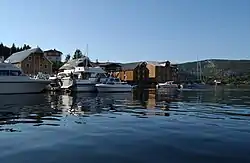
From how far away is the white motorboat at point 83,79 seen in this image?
46.9 m

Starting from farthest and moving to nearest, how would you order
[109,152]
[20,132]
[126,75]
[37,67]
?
[126,75], [37,67], [20,132], [109,152]

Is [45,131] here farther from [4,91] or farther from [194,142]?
[4,91]

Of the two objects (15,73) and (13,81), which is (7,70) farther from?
(13,81)

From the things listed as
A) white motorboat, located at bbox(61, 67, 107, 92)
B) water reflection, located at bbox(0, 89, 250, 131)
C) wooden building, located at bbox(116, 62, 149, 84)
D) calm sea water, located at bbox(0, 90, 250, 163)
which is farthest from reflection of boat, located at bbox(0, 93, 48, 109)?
wooden building, located at bbox(116, 62, 149, 84)

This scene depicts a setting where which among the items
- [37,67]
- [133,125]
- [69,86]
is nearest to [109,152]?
[133,125]

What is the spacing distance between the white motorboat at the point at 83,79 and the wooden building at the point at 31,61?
2097 cm

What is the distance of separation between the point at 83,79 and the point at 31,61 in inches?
1014

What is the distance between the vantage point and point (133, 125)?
43.8 ft

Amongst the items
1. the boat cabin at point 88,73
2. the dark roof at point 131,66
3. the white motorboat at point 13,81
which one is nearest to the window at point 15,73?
the white motorboat at point 13,81

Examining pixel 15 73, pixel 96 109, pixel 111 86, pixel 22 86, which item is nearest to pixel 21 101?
pixel 96 109

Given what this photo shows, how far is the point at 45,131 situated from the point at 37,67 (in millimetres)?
62348

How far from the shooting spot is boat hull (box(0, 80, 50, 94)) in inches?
1539

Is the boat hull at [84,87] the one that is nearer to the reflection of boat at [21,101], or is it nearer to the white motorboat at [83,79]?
the white motorboat at [83,79]

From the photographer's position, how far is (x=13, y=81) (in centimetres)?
3975
